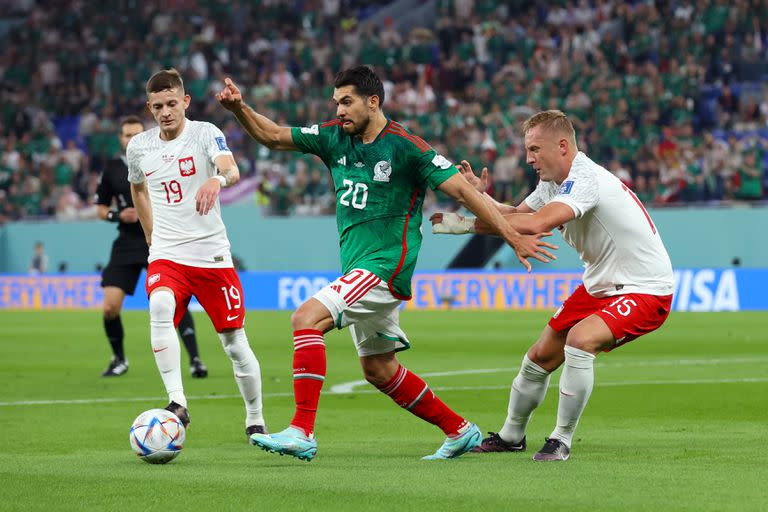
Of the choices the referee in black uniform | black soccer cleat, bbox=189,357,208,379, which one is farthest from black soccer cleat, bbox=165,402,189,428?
black soccer cleat, bbox=189,357,208,379

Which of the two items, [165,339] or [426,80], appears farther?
[426,80]

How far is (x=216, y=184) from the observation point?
26.5 ft

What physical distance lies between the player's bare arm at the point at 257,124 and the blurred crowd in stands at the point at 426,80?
1785 cm

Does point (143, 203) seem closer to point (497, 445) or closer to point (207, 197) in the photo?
point (207, 197)

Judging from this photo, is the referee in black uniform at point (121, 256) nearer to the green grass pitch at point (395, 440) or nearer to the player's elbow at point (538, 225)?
the green grass pitch at point (395, 440)

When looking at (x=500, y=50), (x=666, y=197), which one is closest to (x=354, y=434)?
(x=666, y=197)

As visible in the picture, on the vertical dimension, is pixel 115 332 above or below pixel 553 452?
below

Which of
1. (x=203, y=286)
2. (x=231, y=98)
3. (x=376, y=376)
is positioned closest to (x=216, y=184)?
(x=231, y=98)

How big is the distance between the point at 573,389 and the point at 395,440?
1.56 metres

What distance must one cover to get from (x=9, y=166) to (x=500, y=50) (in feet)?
40.6

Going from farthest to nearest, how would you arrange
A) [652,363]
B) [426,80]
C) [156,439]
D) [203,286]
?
1. [426,80]
2. [652,363]
3. [203,286]
4. [156,439]

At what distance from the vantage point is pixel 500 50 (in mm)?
31109

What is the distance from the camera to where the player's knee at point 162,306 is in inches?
339

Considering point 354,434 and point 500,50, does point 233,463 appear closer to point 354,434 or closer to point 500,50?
point 354,434
